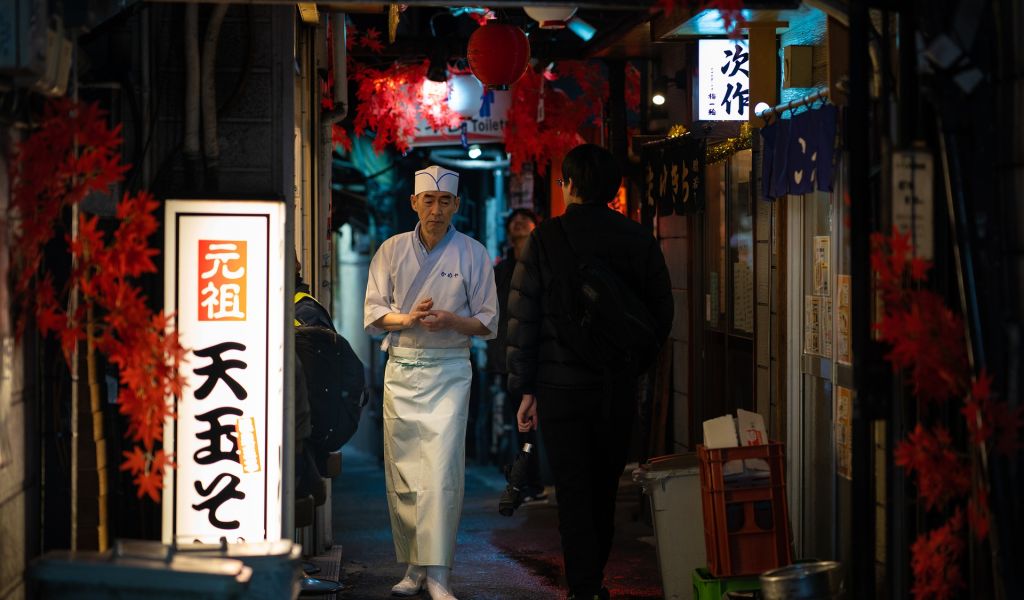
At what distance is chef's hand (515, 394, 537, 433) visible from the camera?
27.2ft

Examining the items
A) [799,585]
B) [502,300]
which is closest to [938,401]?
[799,585]

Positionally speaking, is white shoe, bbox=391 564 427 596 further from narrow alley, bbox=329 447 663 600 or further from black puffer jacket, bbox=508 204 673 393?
black puffer jacket, bbox=508 204 673 393

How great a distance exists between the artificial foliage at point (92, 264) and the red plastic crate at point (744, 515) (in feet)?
10.9

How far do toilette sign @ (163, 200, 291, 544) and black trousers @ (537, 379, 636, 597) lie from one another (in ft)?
6.79

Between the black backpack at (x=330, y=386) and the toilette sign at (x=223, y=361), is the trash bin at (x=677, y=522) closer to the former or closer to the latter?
the black backpack at (x=330, y=386)

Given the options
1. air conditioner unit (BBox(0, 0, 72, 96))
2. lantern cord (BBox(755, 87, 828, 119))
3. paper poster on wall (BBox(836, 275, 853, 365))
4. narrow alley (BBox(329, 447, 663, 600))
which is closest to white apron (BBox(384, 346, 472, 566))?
narrow alley (BBox(329, 447, 663, 600))

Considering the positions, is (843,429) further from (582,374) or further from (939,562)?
(939,562)

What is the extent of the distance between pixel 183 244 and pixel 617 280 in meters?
2.76

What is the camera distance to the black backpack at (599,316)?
311 inches

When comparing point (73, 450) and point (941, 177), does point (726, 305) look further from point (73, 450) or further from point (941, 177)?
point (73, 450)

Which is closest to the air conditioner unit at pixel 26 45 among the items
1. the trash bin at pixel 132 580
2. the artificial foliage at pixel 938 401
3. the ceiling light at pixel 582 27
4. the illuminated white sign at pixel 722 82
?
the trash bin at pixel 132 580

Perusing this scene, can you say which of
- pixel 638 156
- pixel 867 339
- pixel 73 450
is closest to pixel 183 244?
pixel 73 450

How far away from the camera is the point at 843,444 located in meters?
8.35

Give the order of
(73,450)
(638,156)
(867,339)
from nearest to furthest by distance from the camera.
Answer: (867,339)
(73,450)
(638,156)
